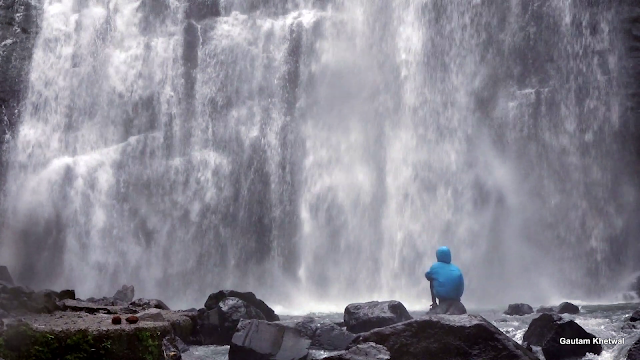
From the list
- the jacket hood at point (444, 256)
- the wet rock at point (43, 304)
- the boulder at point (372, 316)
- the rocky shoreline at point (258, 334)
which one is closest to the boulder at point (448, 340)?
the rocky shoreline at point (258, 334)

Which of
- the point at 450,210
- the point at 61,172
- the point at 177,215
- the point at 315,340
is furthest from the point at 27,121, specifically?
the point at 315,340

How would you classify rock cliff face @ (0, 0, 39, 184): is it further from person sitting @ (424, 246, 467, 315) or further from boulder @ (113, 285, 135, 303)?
person sitting @ (424, 246, 467, 315)

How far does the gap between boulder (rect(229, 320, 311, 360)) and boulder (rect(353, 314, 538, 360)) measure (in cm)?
133

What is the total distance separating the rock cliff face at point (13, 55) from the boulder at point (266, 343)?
19.1 m

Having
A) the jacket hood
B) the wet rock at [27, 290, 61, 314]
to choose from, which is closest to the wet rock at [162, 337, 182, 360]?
the wet rock at [27, 290, 61, 314]

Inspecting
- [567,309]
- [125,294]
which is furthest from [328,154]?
[567,309]

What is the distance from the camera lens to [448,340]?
8.65 m

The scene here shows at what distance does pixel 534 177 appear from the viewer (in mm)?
23719

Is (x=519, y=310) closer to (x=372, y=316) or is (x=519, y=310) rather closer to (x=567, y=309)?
(x=567, y=309)

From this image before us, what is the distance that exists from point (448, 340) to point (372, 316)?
3141 millimetres

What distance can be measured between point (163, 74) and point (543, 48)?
15.2 metres

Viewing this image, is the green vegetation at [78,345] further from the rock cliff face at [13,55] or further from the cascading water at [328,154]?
the rock cliff face at [13,55]

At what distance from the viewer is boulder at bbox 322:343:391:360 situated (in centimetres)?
820

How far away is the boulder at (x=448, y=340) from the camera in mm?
8422
